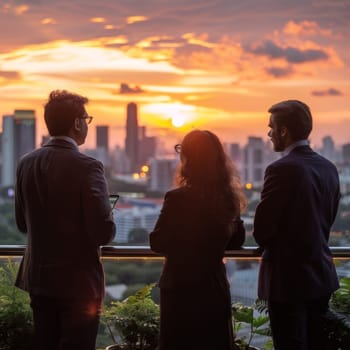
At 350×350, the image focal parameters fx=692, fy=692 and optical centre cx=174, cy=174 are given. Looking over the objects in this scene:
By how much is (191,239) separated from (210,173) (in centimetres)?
28

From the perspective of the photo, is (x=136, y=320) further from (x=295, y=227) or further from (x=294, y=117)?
(x=294, y=117)

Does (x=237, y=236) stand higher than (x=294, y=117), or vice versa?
(x=294, y=117)

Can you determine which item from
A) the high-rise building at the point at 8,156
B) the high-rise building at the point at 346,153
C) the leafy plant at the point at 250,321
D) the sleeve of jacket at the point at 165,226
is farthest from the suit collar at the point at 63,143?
the high-rise building at the point at 346,153

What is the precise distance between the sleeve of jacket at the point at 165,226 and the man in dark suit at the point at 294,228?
0.38 m

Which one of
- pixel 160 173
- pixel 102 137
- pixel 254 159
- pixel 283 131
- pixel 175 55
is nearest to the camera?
pixel 283 131

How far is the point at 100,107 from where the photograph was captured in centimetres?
526

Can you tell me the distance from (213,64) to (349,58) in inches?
43.1

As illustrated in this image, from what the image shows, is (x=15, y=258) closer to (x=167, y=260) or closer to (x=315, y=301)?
(x=167, y=260)

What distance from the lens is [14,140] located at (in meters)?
4.70

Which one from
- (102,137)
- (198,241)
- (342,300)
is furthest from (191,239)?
(102,137)

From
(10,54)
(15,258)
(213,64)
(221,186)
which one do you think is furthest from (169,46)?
(221,186)

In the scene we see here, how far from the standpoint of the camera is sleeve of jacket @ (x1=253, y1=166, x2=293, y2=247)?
2945mm

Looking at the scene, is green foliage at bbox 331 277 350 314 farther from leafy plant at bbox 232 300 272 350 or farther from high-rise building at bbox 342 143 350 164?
high-rise building at bbox 342 143 350 164

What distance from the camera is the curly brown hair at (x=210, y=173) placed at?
2869mm
